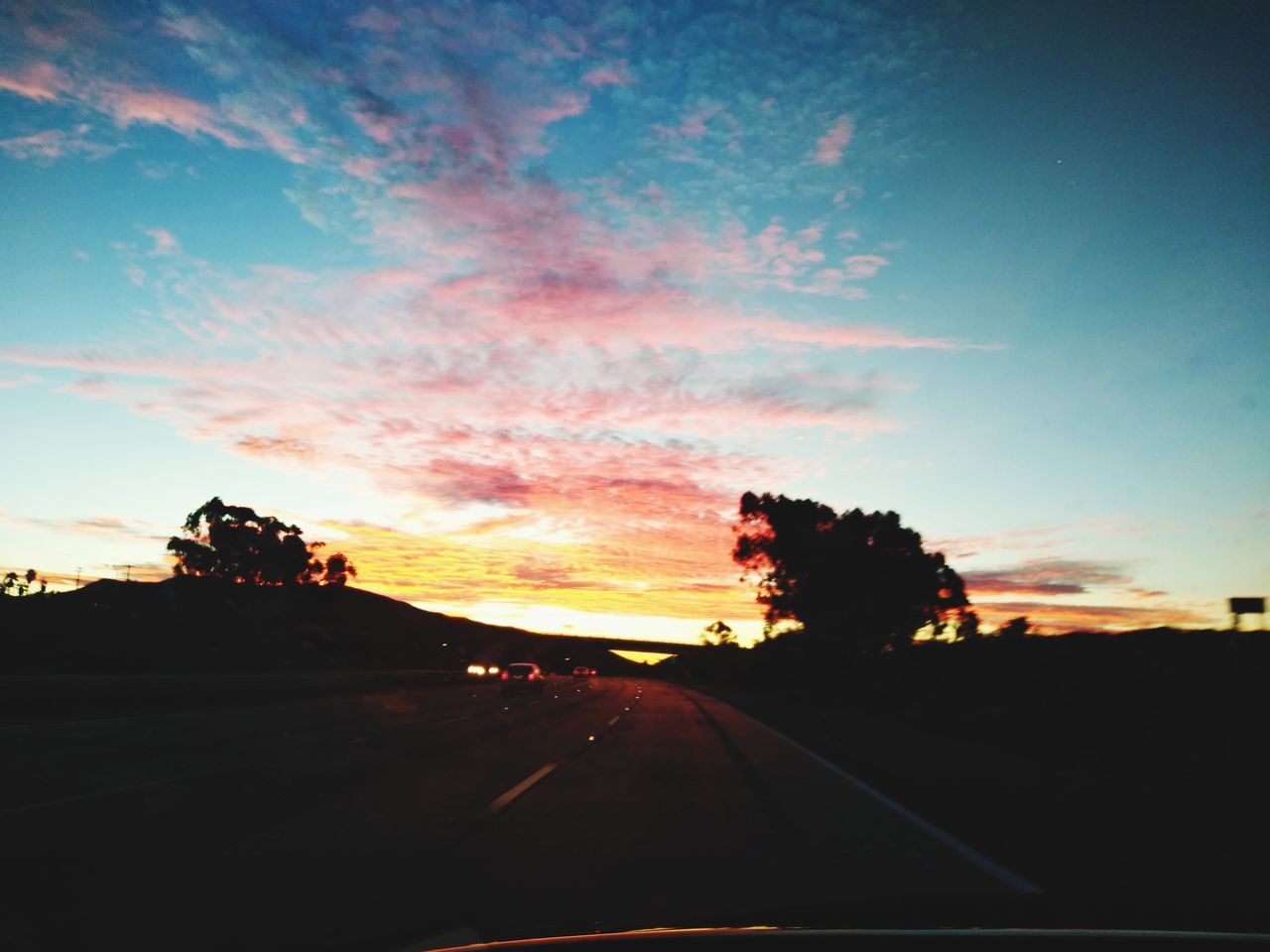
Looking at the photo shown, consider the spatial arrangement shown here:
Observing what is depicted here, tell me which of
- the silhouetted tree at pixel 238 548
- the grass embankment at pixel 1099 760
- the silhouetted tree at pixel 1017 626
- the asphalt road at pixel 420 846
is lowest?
the asphalt road at pixel 420 846

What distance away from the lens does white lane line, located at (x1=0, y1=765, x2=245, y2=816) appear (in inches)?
353

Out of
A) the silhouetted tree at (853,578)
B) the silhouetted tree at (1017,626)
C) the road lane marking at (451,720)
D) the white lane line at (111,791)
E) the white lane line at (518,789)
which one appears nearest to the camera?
the white lane line at (111,791)

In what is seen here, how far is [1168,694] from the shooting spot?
99.8ft

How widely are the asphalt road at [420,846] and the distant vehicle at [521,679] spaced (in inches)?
1210

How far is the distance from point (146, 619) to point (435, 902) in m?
86.9

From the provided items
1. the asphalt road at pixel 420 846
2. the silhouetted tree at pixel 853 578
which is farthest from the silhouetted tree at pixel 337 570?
the asphalt road at pixel 420 846

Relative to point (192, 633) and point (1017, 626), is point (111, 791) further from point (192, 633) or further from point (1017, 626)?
Result: point (192, 633)

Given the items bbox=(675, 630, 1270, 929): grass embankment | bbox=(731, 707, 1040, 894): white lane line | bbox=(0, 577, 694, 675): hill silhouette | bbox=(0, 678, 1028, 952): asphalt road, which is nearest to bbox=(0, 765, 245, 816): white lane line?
bbox=(0, 678, 1028, 952): asphalt road

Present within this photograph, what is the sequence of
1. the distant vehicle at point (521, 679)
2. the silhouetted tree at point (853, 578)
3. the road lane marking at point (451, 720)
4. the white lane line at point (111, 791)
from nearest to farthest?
1. the white lane line at point (111, 791)
2. the road lane marking at point (451, 720)
3. the distant vehicle at point (521, 679)
4. the silhouetted tree at point (853, 578)

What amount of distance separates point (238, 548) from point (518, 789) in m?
102

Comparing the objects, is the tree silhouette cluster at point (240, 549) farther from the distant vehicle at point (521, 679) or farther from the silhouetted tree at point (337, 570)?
the distant vehicle at point (521, 679)

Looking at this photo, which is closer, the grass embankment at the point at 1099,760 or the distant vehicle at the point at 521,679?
the grass embankment at the point at 1099,760

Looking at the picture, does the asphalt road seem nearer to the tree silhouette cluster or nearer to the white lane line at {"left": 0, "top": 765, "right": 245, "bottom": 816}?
the white lane line at {"left": 0, "top": 765, "right": 245, "bottom": 816}

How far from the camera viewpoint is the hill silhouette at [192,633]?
6219 centimetres
